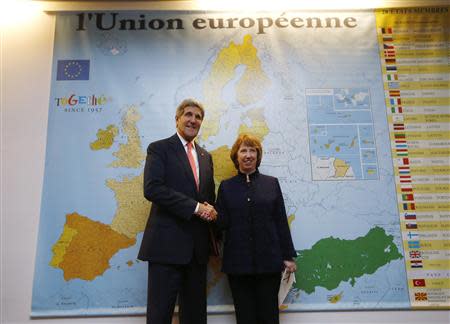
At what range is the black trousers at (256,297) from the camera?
1.68 m

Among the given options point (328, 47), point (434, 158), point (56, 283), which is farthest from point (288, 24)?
point (56, 283)

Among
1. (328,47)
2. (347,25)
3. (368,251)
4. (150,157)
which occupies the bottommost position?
(368,251)

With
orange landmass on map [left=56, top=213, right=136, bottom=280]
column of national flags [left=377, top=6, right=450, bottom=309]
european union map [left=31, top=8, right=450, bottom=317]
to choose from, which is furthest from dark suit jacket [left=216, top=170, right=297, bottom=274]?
column of national flags [left=377, top=6, right=450, bottom=309]

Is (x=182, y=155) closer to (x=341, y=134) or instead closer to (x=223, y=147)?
(x=223, y=147)

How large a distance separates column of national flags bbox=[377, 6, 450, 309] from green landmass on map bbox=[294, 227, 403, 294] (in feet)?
0.54

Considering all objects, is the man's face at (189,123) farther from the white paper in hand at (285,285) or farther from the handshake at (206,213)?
the white paper in hand at (285,285)

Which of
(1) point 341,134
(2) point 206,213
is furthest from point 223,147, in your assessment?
(1) point 341,134

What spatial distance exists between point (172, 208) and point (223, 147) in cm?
74

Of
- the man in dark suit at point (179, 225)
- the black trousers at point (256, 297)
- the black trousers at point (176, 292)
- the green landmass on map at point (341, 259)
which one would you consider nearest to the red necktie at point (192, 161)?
the man in dark suit at point (179, 225)

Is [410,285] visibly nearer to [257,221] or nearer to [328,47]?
[257,221]

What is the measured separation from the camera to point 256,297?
1744 mm

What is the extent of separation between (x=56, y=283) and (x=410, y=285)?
236cm

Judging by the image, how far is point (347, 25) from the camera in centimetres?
244

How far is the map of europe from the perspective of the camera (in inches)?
80.8
